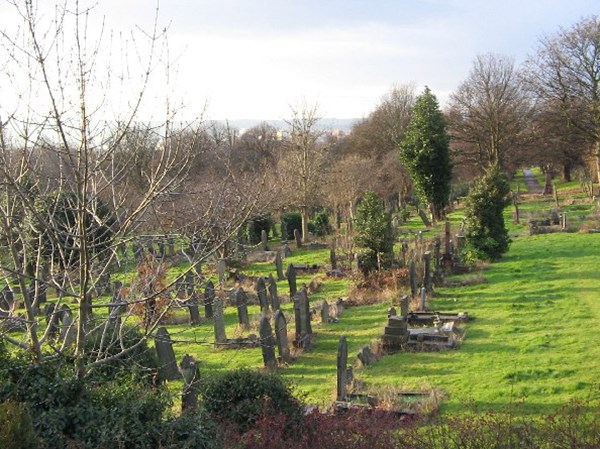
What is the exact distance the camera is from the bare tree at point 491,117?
40.8 meters

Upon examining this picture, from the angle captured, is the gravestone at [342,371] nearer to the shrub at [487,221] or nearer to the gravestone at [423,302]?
the gravestone at [423,302]

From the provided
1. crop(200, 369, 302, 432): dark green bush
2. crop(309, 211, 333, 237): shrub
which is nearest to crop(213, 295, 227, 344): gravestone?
crop(200, 369, 302, 432): dark green bush

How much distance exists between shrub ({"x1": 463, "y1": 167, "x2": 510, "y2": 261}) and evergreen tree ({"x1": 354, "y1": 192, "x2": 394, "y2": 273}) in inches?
153

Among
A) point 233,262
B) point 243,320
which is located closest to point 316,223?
point 233,262

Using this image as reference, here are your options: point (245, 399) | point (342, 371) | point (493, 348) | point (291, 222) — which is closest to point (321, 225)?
point (291, 222)

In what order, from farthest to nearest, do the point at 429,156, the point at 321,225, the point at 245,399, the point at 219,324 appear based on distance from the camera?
the point at 321,225 → the point at 429,156 → the point at 219,324 → the point at 245,399

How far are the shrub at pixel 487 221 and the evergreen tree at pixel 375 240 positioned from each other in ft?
12.8

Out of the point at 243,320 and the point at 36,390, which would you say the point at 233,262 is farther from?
the point at 36,390

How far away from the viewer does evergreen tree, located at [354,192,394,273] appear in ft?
63.0

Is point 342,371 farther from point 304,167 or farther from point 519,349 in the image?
point 304,167

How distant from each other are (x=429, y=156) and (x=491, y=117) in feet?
36.2

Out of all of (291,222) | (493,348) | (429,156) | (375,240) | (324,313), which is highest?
(429,156)

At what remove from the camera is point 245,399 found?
7.84 metres

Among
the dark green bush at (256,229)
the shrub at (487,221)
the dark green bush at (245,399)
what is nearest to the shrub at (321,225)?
the dark green bush at (256,229)
